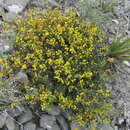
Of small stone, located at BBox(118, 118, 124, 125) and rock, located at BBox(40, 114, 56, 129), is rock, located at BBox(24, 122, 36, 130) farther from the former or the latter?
small stone, located at BBox(118, 118, 124, 125)

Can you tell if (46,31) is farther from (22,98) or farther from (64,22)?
(22,98)

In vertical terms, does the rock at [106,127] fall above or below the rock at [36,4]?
below

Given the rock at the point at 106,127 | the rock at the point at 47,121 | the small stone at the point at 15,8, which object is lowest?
the rock at the point at 106,127

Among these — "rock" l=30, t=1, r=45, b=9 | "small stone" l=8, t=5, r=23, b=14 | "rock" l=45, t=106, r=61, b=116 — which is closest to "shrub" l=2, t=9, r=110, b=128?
"rock" l=45, t=106, r=61, b=116

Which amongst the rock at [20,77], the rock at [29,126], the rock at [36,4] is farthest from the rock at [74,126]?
the rock at [36,4]

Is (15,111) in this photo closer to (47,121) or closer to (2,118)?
(2,118)

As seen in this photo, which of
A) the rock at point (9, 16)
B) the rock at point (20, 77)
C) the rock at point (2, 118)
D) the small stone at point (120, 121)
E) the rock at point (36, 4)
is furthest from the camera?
the rock at point (36, 4)

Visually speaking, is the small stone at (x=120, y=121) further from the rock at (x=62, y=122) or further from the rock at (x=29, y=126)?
the rock at (x=29, y=126)

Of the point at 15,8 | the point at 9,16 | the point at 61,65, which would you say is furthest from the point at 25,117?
the point at 15,8
